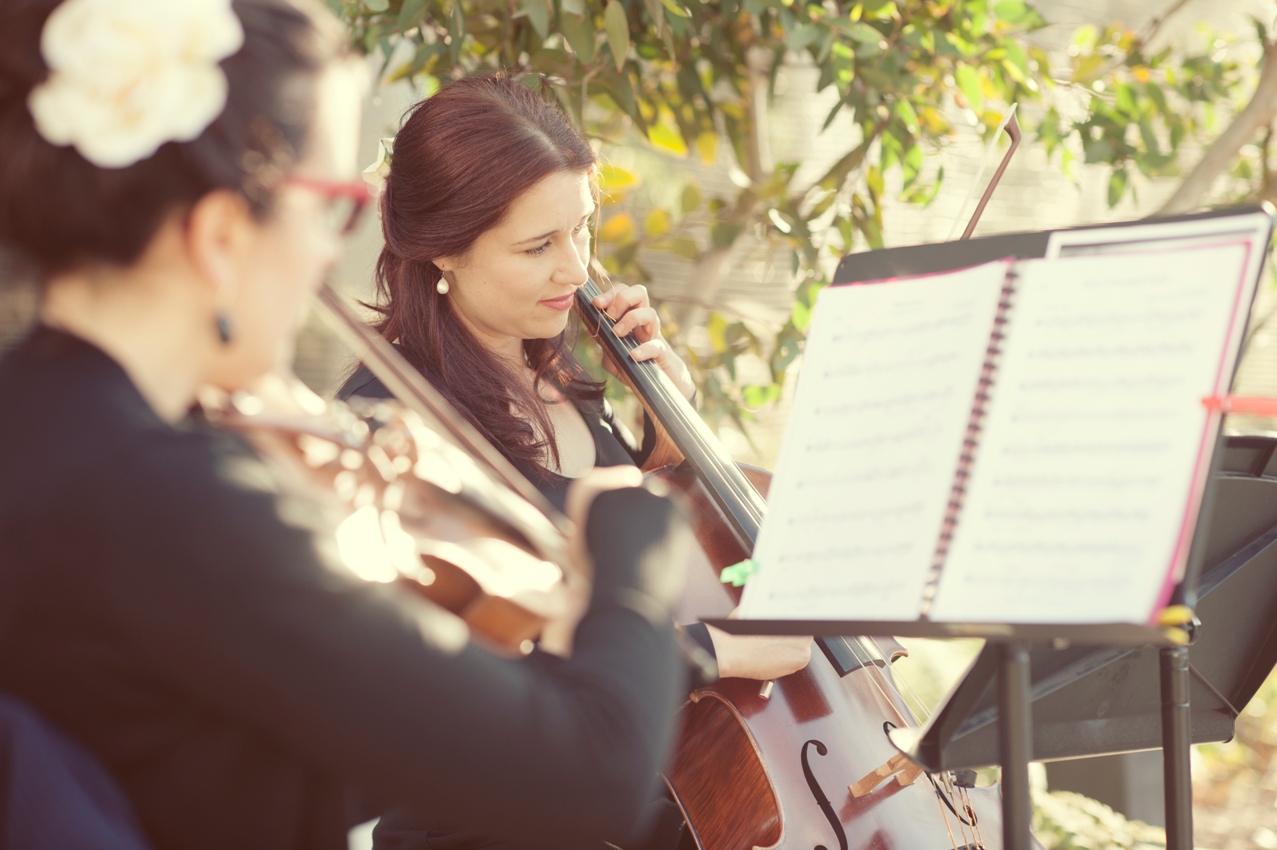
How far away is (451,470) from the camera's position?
847mm

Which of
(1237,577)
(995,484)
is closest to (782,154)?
(1237,577)

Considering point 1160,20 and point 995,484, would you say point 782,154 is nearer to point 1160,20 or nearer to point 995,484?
point 1160,20

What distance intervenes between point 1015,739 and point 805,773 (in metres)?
0.43

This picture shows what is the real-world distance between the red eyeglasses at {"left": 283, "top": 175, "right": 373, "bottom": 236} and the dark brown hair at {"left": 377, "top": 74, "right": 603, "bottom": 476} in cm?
77

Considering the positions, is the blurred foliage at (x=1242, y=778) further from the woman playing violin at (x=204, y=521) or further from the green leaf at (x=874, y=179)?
the woman playing violin at (x=204, y=521)

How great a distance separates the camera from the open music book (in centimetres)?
80

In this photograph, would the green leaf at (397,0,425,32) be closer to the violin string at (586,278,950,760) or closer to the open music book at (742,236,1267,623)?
the violin string at (586,278,950,760)

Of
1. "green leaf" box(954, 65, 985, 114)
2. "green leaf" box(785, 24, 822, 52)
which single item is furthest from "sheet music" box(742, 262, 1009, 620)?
"green leaf" box(954, 65, 985, 114)

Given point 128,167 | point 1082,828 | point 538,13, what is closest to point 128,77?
point 128,167

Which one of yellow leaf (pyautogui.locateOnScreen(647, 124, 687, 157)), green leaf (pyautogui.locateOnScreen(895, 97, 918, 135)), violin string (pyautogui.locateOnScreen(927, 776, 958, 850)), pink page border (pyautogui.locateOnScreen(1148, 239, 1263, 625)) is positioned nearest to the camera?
pink page border (pyautogui.locateOnScreen(1148, 239, 1263, 625))

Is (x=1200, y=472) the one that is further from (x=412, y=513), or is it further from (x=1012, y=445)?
(x=412, y=513)

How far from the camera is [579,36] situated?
1.76m

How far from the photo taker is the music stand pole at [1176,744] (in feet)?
3.87

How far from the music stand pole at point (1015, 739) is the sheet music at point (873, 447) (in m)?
0.13
